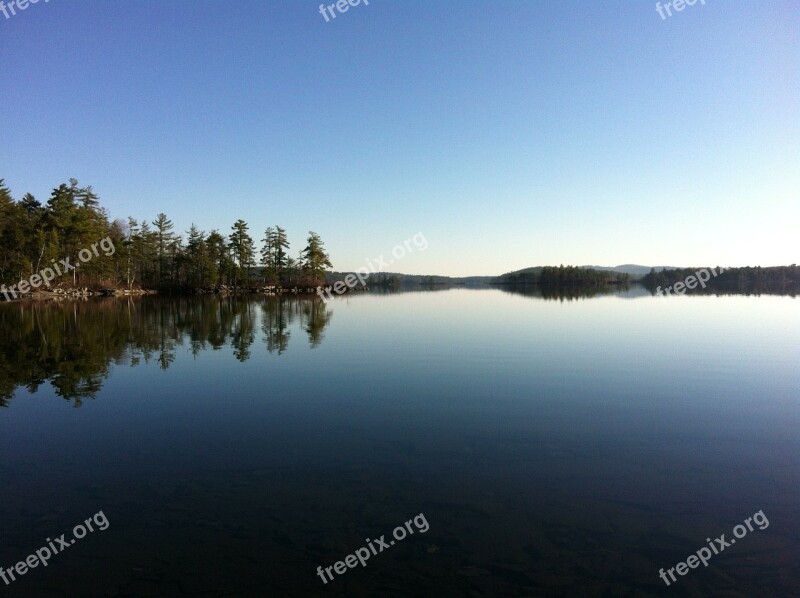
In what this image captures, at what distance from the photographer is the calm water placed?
504 centimetres

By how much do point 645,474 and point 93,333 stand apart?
2901 centimetres

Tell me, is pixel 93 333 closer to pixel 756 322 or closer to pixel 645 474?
pixel 645 474

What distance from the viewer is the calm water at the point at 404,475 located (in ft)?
16.5
